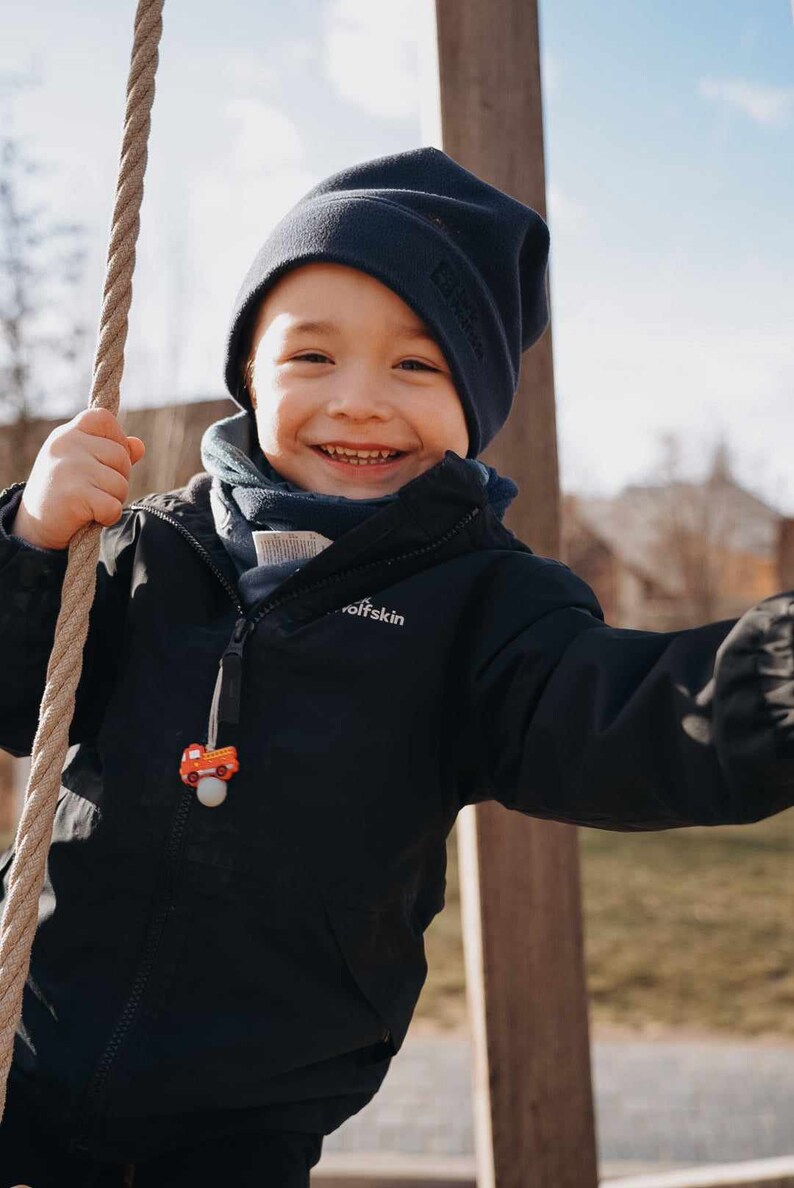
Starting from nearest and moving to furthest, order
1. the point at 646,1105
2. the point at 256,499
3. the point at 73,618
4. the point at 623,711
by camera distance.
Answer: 1. the point at 623,711
2. the point at 73,618
3. the point at 256,499
4. the point at 646,1105

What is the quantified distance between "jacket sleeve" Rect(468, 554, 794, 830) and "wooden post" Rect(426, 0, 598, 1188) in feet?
2.11

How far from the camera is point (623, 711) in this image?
1.24 metres

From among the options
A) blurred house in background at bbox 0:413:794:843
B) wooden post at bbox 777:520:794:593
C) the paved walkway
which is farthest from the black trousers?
wooden post at bbox 777:520:794:593

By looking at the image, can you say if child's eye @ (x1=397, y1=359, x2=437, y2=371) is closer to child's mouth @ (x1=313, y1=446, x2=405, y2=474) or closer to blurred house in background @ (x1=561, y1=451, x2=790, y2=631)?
child's mouth @ (x1=313, y1=446, x2=405, y2=474)

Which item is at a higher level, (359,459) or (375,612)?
(359,459)

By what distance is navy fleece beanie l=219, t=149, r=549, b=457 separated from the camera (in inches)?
62.8

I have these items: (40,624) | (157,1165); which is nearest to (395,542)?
(40,624)

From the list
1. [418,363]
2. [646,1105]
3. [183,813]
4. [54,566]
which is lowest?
[646,1105]

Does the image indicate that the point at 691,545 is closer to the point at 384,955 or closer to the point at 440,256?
the point at 440,256

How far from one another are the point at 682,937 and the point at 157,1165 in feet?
17.6

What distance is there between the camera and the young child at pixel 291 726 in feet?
4.52

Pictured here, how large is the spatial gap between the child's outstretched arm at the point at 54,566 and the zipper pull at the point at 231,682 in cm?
20

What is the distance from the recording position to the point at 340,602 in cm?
150

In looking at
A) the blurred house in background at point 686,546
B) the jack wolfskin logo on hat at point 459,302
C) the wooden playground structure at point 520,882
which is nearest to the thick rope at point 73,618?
the jack wolfskin logo on hat at point 459,302
